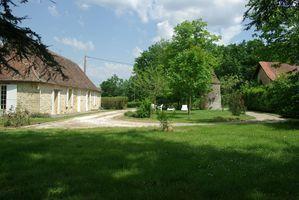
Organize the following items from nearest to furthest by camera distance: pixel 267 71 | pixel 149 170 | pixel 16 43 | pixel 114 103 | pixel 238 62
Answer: pixel 16 43, pixel 149 170, pixel 267 71, pixel 114 103, pixel 238 62

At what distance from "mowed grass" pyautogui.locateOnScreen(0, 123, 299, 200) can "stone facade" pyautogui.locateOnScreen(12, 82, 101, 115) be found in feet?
49.9

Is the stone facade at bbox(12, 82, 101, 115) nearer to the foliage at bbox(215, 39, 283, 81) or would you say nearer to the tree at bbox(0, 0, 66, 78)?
the tree at bbox(0, 0, 66, 78)

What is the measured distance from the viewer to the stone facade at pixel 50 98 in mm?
29469

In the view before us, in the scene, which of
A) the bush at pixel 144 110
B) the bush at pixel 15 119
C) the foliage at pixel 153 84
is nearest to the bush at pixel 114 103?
the foliage at pixel 153 84

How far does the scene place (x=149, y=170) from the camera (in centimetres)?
812

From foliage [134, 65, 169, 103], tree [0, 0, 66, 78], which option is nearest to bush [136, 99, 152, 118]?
foliage [134, 65, 169, 103]

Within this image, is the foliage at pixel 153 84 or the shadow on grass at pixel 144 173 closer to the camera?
the shadow on grass at pixel 144 173

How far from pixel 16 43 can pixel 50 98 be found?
25650mm

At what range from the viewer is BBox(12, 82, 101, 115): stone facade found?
96.7 feet

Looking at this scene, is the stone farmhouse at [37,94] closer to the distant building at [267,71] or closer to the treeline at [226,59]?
the treeline at [226,59]

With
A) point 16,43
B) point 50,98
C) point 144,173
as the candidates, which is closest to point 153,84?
point 50,98

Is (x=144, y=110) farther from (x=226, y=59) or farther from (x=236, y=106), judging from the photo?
(x=226, y=59)

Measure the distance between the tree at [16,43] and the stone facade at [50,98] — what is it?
18637 mm

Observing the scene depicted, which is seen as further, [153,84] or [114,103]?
[114,103]
